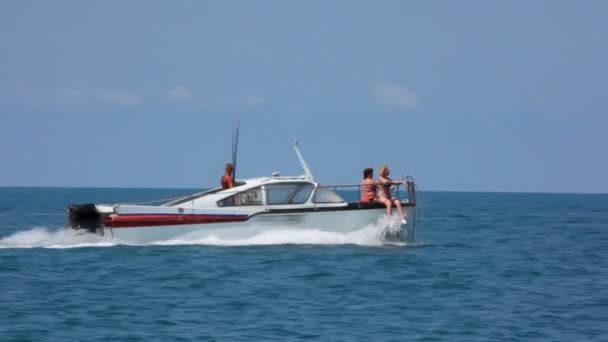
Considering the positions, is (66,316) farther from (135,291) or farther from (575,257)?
(575,257)

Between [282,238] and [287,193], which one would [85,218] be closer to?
[282,238]

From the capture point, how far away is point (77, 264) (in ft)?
78.8

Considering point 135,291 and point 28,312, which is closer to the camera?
point 28,312

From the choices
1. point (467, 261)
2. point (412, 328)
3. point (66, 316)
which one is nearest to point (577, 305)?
point (412, 328)

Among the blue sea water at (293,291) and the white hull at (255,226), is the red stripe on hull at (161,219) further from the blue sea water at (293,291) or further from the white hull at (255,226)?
the blue sea water at (293,291)

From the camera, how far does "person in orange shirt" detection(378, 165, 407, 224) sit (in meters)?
26.8

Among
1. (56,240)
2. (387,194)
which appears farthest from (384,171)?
(56,240)

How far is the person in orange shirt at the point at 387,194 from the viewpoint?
26.8m

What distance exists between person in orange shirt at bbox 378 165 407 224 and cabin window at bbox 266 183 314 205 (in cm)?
184

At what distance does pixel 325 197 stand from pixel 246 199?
80.9 inches

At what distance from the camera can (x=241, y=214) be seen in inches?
1033

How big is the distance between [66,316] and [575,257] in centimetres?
1682

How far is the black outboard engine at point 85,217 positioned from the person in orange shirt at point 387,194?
285 inches

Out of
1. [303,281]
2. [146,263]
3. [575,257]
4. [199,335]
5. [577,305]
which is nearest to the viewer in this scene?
[199,335]
